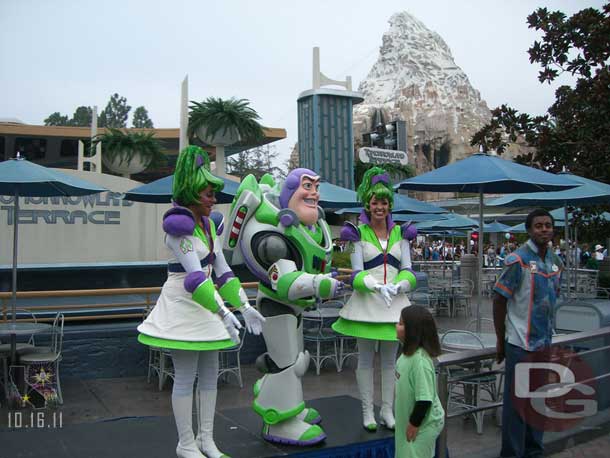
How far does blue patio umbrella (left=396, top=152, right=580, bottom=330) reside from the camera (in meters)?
5.02

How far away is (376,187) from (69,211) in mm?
9947

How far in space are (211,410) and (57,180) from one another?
3114 mm

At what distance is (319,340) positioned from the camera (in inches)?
288

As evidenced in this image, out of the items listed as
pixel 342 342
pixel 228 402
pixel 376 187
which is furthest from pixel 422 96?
pixel 376 187

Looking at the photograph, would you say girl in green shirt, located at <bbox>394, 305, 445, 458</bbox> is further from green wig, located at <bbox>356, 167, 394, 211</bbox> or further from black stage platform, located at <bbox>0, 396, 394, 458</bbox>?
green wig, located at <bbox>356, 167, 394, 211</bbox>

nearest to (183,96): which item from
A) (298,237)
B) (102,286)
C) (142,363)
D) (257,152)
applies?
(102,286)

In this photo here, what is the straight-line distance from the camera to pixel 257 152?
36531 mm

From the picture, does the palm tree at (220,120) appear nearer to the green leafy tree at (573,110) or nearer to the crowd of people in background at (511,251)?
the crowd of people in background at (511,251)

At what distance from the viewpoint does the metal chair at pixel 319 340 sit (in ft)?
23.9

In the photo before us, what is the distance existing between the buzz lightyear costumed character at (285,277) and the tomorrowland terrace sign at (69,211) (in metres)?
9.54

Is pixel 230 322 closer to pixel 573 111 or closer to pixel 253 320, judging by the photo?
pixel 253 320

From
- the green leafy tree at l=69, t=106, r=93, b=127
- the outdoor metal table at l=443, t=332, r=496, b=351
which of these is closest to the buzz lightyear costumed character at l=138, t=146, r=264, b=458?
the outdoor metal table at l=443, t=332, r=496, b=351

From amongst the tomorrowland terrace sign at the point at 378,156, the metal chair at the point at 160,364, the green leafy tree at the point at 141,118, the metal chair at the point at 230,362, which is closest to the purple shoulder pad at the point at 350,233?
the metal chair at the point at 230,362

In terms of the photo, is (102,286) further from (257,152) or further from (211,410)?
(257,152)
